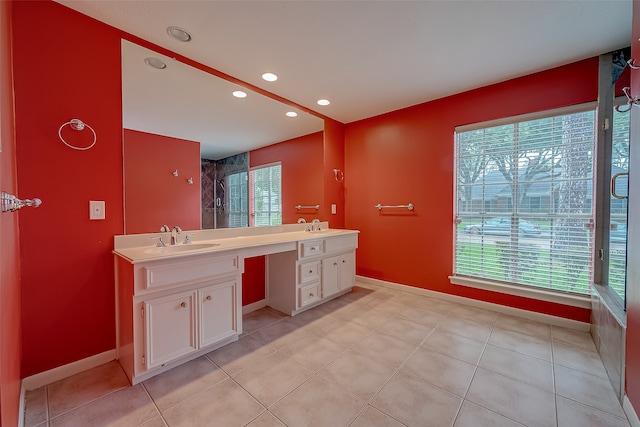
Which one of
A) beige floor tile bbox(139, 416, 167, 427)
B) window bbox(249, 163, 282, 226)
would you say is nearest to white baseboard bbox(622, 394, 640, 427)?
beige floor tile bbox(139, 416, 167, 427)

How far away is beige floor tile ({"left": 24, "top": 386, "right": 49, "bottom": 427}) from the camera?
4.28ft

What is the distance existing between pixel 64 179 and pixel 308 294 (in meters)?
2.05

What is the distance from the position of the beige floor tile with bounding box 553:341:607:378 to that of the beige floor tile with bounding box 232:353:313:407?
174cm

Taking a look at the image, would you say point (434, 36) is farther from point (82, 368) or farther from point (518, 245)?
point (82, 368)

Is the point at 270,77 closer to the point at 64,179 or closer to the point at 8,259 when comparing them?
the point at 64,179

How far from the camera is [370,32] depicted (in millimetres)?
1843

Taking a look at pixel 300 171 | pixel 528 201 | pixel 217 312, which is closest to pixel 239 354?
pixel 217 312

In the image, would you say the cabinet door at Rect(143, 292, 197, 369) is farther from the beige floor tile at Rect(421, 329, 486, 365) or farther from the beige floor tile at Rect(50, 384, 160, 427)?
the beige floor tile at Rect(421, 329, 486, 365)

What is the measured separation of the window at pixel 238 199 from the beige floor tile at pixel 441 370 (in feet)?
6.02

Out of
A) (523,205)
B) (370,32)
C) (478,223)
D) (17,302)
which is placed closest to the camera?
(17,302)

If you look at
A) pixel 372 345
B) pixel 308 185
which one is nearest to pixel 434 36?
pixel 308 185

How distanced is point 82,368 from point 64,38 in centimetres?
207

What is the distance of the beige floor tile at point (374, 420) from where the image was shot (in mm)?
1283

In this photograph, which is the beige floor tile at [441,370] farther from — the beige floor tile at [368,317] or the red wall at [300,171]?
the red wall at [300,171]
